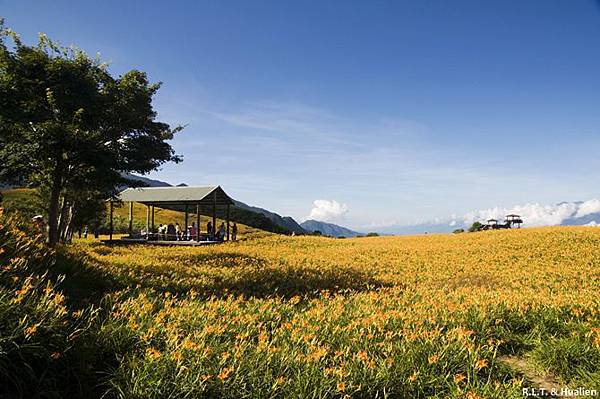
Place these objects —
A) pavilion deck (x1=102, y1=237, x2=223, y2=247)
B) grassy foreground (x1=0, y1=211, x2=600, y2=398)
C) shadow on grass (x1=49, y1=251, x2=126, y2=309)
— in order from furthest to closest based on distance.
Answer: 1. pavilion deck (x1=102, y1=237, x2=223, y2=247)
2. shadow on grass (x1=49, y1=251, x2=126, y2=309)
3. grassy foreground (x1=0, y1=211, x2=600, y2=398)

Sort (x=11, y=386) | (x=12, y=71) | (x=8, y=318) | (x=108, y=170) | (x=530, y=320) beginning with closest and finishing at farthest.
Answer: (x=11, y=386), (x=8, y=318), (x=530, y=320), (x=12, y=71), (x=108, y=170)

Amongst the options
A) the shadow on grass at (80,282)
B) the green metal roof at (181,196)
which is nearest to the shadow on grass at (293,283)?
the shadow on grass at (80,282)

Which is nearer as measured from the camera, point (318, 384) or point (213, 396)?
point (213, 396)

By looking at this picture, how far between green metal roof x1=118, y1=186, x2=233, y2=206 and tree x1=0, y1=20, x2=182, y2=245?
1410 centimetres

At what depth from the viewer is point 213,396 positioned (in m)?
4.12

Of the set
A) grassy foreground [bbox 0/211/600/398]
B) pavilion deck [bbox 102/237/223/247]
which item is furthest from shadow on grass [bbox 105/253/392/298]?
pavilion deck [bbox 102/237/223/247]

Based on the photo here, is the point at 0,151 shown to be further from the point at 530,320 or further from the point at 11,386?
the point at 530,320

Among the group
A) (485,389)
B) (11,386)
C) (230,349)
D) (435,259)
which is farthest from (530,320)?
(435,259)

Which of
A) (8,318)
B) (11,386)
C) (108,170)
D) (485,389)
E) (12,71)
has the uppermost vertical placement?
(12,71)

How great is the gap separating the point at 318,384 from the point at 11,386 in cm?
338

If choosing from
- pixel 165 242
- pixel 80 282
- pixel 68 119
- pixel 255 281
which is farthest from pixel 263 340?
pixel 165 242

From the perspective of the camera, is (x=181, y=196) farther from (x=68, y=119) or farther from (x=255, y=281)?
(x=255, y=281)

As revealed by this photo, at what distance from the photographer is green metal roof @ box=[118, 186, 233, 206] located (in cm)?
3369

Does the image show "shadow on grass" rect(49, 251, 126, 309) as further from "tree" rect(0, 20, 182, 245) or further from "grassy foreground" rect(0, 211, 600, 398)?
"tree" rect(0, 20, 182, 245)
